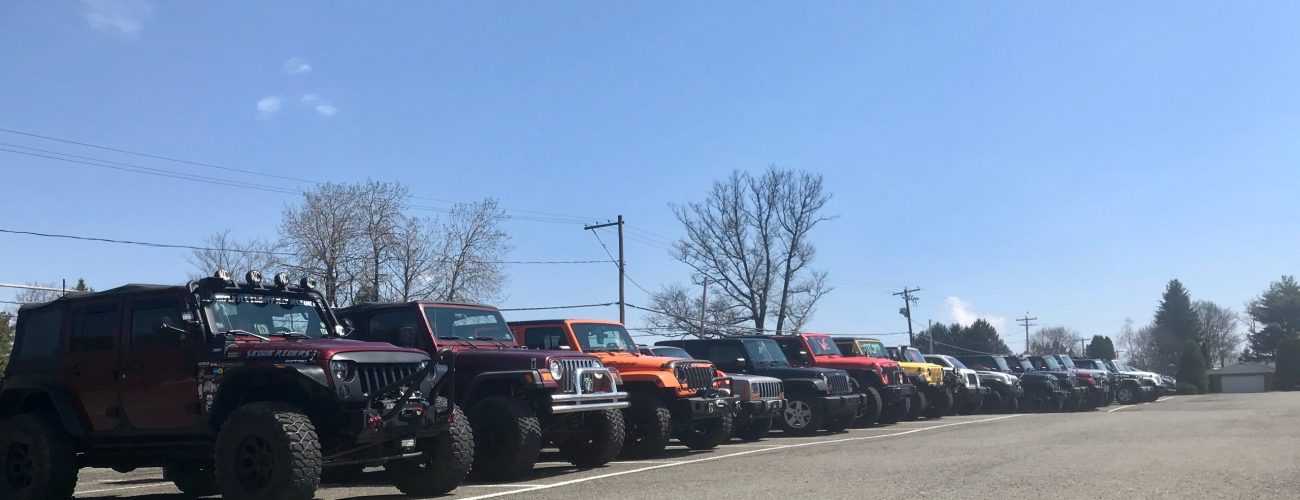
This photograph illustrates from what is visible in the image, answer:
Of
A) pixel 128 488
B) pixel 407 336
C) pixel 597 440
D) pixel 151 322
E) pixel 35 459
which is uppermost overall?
pixel 151 322

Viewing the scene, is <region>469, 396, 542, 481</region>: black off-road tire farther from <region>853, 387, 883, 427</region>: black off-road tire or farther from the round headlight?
<region>853, 387, 883, 427</region>: black off-road tire

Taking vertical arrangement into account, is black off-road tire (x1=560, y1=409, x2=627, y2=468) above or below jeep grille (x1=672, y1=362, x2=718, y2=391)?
below

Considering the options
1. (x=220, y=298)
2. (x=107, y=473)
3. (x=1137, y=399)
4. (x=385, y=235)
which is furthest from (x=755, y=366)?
(x=1137, y=399)

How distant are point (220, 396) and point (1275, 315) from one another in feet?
329

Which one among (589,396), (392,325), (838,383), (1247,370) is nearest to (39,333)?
(392,325)

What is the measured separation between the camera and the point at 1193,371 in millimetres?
61844

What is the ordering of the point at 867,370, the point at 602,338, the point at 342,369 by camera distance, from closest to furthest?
the point at 342,369 → the point at 602,338 → the point at 867,370

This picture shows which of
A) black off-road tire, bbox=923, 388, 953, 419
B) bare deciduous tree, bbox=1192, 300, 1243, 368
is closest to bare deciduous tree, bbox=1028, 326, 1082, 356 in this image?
bare deciduous tree, bbox=1192, 300, 1243, 368

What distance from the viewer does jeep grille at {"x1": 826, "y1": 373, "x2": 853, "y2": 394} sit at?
19.5 meters

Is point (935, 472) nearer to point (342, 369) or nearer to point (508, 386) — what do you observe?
point (508, 386)

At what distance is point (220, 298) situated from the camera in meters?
9.30

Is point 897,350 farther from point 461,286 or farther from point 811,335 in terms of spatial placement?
point 461,286

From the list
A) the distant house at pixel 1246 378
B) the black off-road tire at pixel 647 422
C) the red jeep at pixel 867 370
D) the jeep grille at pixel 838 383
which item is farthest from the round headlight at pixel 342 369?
the distant house at pixel 1246 378

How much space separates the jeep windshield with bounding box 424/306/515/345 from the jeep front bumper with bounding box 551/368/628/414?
130 centimetres
